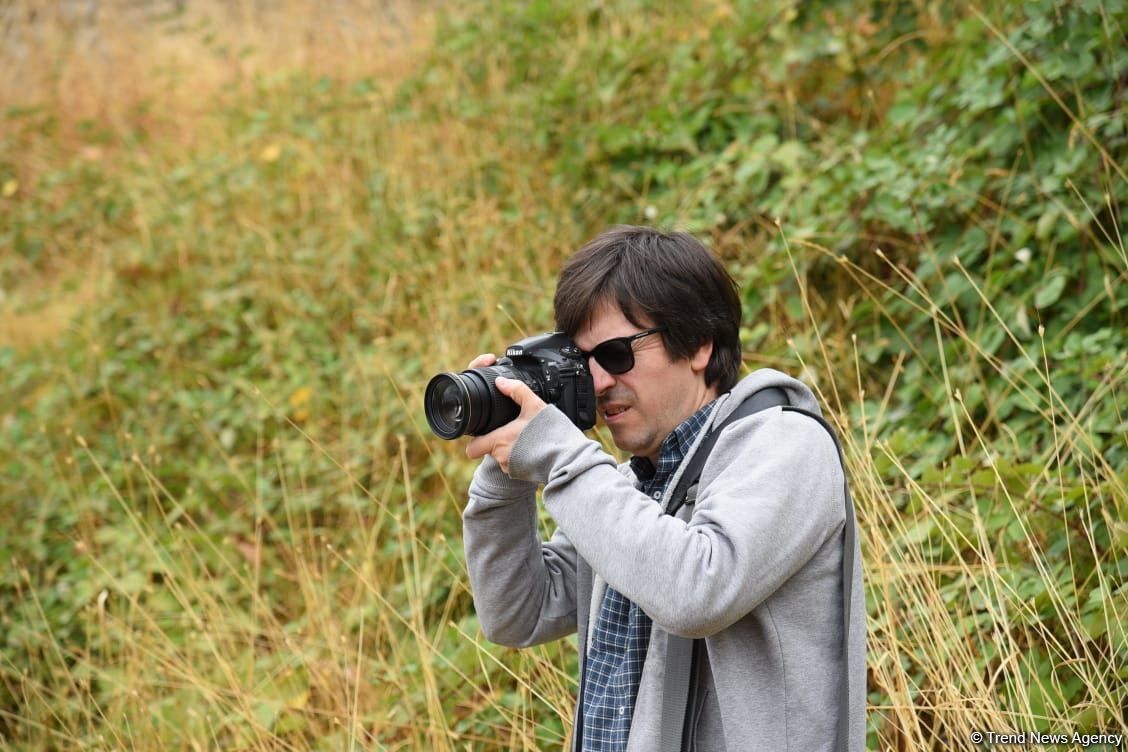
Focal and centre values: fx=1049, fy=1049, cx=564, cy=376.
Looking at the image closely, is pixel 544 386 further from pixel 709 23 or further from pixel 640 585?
pixel 709 23

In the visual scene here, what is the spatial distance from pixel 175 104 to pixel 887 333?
17.2 feet

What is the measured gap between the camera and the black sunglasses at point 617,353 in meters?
1.55

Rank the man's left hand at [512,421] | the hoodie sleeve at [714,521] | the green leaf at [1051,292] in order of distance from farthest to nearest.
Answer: the green leaf at [1051,292], the man's left hand at [512,421], the hoodie sleeve at [714,521]

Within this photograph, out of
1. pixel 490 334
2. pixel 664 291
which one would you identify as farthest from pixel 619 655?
pixel 490 334

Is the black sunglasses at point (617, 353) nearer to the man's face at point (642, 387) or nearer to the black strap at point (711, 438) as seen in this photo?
the man's face at point (642, 387)

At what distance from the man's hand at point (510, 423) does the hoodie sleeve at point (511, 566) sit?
0.14 m

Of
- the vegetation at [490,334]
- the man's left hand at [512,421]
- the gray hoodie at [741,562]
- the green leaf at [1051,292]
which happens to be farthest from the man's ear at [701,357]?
the green leaf at [1051,292]

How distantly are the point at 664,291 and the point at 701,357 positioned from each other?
12 centimetres

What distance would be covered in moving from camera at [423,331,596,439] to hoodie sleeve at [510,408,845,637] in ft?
0.32

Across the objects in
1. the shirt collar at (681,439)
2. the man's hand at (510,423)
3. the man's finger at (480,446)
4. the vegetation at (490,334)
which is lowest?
the vegetation at (490,334)

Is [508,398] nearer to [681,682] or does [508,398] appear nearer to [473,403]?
[473,403]

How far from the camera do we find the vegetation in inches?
91.6

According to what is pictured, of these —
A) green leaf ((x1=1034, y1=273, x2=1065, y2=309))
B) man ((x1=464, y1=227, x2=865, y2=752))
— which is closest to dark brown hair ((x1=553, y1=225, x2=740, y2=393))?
man ((x1=464, y1=227, x2=865, y2=752))

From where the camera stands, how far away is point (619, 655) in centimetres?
149
